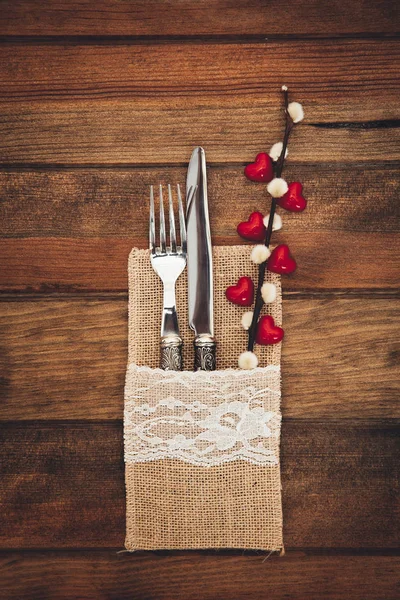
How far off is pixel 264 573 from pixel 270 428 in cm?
21

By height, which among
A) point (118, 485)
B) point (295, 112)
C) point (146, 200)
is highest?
point (295, 112)

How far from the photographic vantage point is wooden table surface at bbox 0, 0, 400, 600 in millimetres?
705

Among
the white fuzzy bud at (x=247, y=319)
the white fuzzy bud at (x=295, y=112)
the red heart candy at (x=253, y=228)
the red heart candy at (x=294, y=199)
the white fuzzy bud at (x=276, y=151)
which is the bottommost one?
the white fuzzy bud at (x=247, y=319)

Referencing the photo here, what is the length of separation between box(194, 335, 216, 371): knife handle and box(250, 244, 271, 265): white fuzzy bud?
119 millimetres

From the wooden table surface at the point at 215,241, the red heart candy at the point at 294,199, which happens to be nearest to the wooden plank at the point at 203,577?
the wooden table surface at the point at 215,241

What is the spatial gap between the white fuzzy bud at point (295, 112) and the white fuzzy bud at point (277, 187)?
0.09 m

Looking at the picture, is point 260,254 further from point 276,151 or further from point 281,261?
point 276,151

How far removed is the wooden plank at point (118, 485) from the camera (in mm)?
702

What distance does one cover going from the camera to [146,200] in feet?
2.39

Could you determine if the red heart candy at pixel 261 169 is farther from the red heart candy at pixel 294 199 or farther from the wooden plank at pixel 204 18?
the wooden plank at pixel 204 18

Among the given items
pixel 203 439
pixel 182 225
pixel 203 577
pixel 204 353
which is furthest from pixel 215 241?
pixel 203 577

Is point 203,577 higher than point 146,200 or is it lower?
lower

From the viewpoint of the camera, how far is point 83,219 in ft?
2.38

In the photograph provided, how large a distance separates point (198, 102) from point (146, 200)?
0.51 ft
